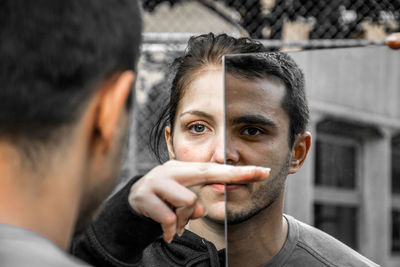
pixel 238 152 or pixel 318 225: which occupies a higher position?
pixel 238 152

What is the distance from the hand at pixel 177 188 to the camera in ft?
2.74

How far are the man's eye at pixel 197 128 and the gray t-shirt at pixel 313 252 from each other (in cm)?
23

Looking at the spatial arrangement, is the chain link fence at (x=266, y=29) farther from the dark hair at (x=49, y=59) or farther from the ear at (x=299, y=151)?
the dark hair at (x=49, y=59)

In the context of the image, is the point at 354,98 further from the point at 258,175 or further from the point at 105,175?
the point at 105,175

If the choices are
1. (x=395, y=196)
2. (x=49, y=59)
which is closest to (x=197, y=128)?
(x=395, y=196)

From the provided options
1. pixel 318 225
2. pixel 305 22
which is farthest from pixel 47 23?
pixel 305 22

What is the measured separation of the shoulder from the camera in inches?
32.9

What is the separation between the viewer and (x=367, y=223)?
2.82 ft

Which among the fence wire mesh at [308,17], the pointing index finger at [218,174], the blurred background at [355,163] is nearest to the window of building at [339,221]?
the blurred background at [355,163]

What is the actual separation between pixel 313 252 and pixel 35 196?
48 cm

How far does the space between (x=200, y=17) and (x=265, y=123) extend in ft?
8.08

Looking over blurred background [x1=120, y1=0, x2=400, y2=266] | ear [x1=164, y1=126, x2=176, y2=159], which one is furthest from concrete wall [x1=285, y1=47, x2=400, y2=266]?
ear [x1=164, y1=126, x2=176, y2=159]

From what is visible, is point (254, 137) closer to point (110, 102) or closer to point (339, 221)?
point (339, 221)

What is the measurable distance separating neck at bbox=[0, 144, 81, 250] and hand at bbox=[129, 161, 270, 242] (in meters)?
0.33
